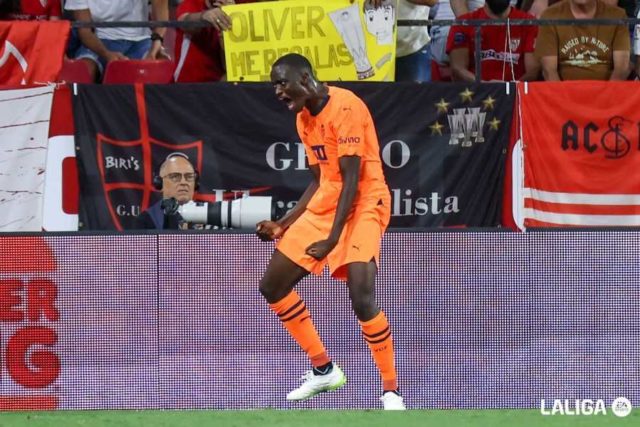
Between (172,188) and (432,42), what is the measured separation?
10.2 ft

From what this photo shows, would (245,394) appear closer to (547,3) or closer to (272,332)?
(272,332)

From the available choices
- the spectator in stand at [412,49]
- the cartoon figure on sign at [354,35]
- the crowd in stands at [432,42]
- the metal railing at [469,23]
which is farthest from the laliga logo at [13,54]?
the spectator in stand at [412,49]

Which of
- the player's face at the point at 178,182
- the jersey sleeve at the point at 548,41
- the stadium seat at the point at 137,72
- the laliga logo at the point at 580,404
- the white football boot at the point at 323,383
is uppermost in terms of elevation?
the jersey sleeve at the point at 548,41

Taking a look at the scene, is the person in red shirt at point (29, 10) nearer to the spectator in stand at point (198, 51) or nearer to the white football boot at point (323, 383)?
the spectator in stand at point (198, 51)

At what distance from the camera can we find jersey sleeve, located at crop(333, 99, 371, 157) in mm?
8391

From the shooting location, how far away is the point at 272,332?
32.7 feet

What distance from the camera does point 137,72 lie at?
36.4 ft

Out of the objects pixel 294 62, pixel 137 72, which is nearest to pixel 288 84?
pixel 294 62

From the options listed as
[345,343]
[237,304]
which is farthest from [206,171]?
[345,343]

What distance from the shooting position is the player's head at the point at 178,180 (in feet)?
33.4

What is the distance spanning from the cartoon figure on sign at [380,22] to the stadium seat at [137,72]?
182cm

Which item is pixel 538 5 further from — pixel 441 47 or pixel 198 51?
pixel 198 51

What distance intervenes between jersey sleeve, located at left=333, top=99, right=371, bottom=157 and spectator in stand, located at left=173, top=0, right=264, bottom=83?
256 cm

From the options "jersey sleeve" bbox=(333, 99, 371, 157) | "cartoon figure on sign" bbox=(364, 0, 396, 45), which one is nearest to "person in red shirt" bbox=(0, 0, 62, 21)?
"cartoon figure on sign" bbox=(364, 0, 396, 45)
